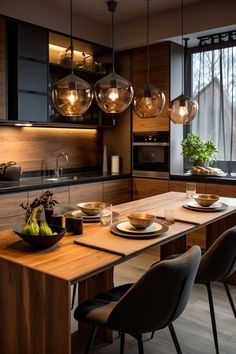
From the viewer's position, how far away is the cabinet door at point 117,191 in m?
4.63

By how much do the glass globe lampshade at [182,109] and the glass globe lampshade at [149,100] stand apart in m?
0.17

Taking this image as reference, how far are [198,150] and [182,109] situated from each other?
161 cm

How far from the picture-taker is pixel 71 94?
7.94ft

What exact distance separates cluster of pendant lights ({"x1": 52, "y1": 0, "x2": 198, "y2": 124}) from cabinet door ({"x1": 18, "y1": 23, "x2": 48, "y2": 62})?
1450 mm

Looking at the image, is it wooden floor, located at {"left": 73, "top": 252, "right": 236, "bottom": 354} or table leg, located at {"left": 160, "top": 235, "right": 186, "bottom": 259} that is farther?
table leg, located at {"left": 160, "top": 235, "right": 186, "bottom": 259}

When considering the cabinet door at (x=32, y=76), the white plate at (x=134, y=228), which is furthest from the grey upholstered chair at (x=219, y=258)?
the cabinet door at (x=32, y=76)

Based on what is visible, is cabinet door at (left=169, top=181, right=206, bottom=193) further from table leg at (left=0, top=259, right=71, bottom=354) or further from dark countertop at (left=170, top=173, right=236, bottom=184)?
table leg at (left=0, top=259, right=71, bottom=354)

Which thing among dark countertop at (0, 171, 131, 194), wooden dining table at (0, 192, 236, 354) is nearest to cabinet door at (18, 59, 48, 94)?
dark countertop at (0, 171, 131, 194)

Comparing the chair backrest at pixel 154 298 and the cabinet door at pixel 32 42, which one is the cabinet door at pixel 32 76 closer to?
the cabinet door at pixel 32 42

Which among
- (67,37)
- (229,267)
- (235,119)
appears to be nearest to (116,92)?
(229,267)

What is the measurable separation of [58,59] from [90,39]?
1.77 feet

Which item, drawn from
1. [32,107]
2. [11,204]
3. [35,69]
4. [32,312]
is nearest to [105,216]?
[32,312]

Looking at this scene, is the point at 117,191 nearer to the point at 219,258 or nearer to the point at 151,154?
the point at 151,154

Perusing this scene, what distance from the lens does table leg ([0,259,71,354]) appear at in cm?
155
